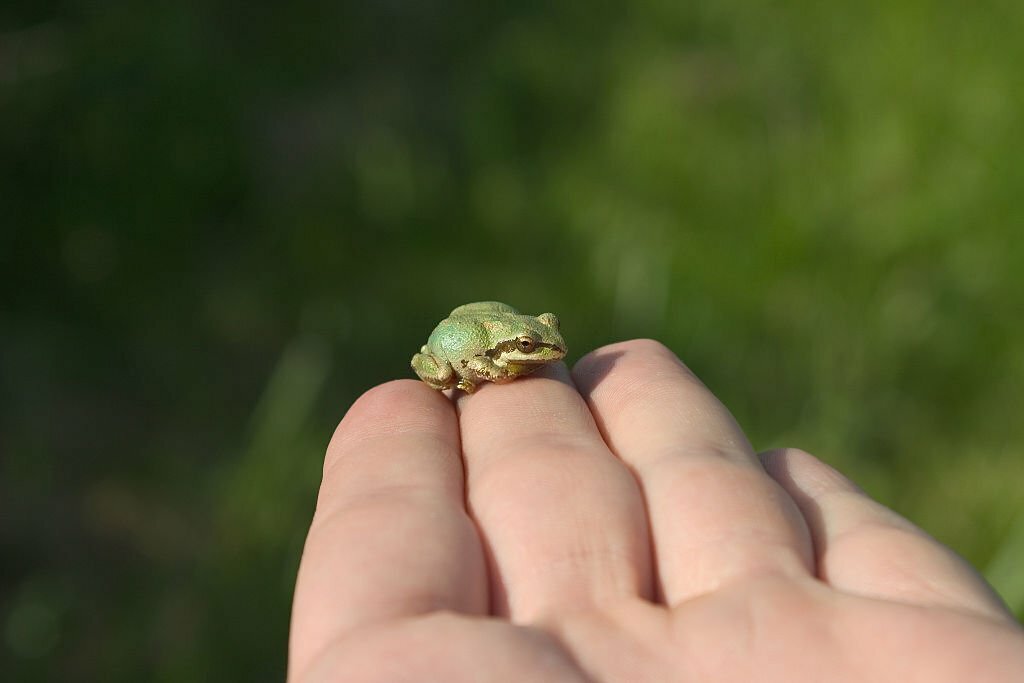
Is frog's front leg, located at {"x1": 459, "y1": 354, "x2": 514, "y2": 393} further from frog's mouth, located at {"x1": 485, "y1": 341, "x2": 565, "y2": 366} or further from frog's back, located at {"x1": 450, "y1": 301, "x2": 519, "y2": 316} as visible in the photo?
frog's back, located at {"x1": 450, "y1": 301, "x2": 519, "y2": 316}

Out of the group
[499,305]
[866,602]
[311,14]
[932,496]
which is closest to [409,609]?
[866,602]

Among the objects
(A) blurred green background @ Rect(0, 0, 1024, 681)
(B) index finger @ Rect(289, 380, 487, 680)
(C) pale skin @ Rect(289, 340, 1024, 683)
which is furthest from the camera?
(A) blurred green background @ Rect(0, 0, 1024, 681)

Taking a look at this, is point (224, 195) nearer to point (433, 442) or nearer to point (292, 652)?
point (433, 442)

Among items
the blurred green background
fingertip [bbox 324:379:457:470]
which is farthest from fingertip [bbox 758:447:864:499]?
the blurred green background

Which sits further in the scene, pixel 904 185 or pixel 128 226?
pixel 904 185

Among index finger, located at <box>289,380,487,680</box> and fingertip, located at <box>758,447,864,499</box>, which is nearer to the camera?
index finger, located at <box>289,380,487,680</box>

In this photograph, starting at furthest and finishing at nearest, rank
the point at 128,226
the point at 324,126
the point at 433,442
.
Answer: the point at 324,126
the point at 128,226
the point at 433,442

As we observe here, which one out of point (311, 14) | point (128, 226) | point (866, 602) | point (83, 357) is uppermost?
point (311, 14)
